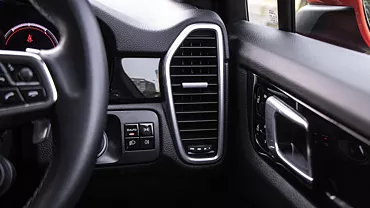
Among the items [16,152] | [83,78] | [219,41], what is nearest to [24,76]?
[83,78]

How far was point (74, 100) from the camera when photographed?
87 cm

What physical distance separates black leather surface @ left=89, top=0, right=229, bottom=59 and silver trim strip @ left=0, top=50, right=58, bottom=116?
1.74ft

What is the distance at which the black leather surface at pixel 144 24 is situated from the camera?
4.58 ft

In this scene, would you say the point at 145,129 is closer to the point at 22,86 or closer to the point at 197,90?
the point at 197,90

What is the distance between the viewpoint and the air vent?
1.45 m

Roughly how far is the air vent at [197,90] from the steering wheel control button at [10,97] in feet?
2.08

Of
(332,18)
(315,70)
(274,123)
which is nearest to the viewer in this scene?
(315,70)

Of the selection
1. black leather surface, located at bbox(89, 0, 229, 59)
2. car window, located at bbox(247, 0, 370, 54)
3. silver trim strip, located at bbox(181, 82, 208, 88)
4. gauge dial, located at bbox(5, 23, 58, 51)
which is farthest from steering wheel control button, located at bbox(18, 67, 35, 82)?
car window, located at bbox(247, 0, 370, 54)

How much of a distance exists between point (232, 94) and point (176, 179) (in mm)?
292

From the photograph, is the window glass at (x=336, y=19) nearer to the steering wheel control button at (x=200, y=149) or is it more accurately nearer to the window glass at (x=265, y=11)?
the window glass at (x=265, y=11)

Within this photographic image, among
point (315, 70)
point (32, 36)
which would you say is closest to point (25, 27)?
point (32, 36)

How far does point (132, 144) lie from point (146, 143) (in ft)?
0.13

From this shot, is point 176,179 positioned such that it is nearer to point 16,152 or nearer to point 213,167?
point 213,167

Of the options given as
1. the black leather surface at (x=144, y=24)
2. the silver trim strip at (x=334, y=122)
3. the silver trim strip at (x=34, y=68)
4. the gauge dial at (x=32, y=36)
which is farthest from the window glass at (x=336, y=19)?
the silver trim strip at (x=34, y=68)
